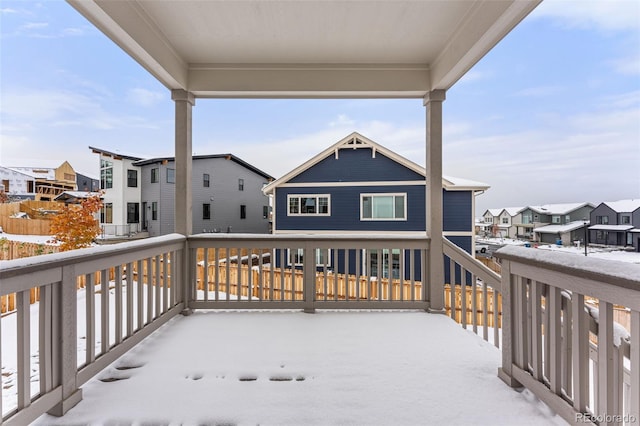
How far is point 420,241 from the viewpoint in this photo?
3334 millimetres

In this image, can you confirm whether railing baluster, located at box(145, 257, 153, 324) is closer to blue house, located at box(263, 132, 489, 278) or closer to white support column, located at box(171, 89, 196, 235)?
white support column, located at box(171, 89, 196, 235)

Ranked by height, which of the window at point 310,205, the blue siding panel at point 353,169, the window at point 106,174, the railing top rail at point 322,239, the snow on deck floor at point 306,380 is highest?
the blue siding panel at point 353,169

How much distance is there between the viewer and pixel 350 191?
312 inches

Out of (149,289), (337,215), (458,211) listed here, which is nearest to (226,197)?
(337,215)

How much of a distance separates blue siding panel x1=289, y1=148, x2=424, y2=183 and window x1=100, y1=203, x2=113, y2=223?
13.5ft

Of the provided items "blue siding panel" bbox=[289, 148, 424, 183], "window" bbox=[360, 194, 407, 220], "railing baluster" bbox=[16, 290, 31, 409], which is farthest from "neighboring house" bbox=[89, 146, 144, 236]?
"window" bbox=[360, 194, 407, 220]

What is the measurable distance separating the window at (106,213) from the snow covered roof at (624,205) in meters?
5.74

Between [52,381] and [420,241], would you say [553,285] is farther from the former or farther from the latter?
[52,381]

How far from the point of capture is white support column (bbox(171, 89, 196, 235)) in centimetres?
334

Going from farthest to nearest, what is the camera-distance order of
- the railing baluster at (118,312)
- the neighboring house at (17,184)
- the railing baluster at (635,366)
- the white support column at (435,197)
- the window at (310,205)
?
the window at (310,205), the white support column at (435,197), the neighboring house at (17,184), the railing baluster at (118,312), the railing baluster at (635,366)

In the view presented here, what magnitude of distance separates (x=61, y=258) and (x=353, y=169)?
6.87 metres

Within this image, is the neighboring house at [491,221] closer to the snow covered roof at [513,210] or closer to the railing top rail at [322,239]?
the snow covered roof at [513,210]

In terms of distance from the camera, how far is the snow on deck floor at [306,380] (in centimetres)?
160

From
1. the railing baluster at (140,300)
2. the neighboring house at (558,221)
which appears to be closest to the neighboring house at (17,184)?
the railing baluster at (140,300)
